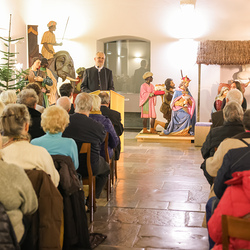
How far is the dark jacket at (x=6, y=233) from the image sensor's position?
2227 mm

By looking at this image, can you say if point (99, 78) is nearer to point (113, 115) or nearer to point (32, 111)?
point (113, 115)

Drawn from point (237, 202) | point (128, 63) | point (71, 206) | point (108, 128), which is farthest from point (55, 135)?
point (128, 63)

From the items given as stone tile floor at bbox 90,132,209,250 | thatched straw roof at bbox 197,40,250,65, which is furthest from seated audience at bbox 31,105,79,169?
thatched straw roof at bbox 197,40,250,65

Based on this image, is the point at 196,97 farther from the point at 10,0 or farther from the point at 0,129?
the point at 0,129

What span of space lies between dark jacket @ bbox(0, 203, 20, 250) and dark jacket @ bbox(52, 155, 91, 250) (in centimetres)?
86

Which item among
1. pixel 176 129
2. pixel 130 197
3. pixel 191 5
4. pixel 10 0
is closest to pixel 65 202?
pixel 130 197

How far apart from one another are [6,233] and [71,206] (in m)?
0.97

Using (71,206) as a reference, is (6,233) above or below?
above

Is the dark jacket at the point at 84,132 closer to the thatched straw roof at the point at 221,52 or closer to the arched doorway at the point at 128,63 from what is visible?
the thatched straw roof at the point at 221,52

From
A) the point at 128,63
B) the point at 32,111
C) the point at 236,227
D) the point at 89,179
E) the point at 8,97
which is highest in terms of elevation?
the point at 128,63

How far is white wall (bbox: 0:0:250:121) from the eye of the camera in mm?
11992

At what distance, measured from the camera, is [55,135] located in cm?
340

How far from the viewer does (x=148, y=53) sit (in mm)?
13344

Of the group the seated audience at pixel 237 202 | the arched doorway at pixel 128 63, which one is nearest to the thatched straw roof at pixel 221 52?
the arched doorway at pixel 128 63
